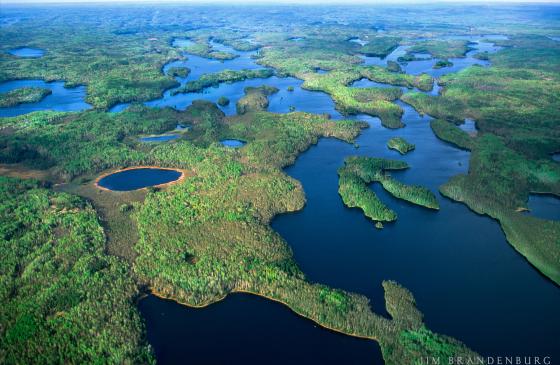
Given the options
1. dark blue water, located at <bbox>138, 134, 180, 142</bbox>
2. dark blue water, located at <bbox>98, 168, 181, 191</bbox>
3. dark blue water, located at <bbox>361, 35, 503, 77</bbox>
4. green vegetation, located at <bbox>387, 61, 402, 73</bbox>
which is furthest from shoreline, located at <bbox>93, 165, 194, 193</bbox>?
dark blue water, located at <bbox>361, 35, 503, 77</bbox>

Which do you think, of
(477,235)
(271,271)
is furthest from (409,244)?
(271,271)

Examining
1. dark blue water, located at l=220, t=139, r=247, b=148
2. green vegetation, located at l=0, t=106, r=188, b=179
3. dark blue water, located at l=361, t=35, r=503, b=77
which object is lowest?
dark blue water, located at l=220, t=139, r=247, b=148

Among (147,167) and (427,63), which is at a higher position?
(427,63)

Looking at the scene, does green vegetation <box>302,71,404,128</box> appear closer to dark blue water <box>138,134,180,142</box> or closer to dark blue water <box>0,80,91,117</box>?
dark blue water <box>138,134,180,142</box>

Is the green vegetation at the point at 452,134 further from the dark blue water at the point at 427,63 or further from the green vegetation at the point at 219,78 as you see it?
the green vegetation at the point at 219,78

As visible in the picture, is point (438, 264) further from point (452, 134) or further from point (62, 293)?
point (452, 134)

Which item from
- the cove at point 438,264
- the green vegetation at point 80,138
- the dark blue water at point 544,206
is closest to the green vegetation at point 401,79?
the cove at point 438,264


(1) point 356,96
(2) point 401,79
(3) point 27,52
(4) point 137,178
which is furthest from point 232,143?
(3) point 27,52
